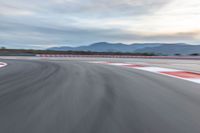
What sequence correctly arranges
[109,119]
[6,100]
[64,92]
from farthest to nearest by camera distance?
[64,92] → [6,100] → [109,119]

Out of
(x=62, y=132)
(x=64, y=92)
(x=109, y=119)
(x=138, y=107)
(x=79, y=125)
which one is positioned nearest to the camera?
(x=62, y=132)

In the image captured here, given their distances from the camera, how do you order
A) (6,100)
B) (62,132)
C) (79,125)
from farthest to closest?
(6,100)
(79,125)
(62,132)

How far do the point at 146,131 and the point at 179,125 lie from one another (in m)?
0.66

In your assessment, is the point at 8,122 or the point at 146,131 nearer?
the point at 146,131

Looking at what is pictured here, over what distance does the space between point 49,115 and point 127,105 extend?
1639 mm

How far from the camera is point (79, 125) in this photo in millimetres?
3867

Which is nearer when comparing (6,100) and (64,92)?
(6,100)

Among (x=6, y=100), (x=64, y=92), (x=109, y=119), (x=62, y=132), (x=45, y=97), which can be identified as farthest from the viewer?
(x=64, y=92)

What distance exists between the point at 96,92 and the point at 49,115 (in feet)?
8.34

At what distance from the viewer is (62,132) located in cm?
355

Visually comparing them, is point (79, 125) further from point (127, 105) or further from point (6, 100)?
point (6, 100)

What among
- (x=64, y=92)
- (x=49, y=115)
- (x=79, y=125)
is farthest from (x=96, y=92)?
(x=79, y=125)

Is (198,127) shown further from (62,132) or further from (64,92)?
(64,92)

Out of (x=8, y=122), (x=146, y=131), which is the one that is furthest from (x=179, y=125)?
(x=8, y=122)
